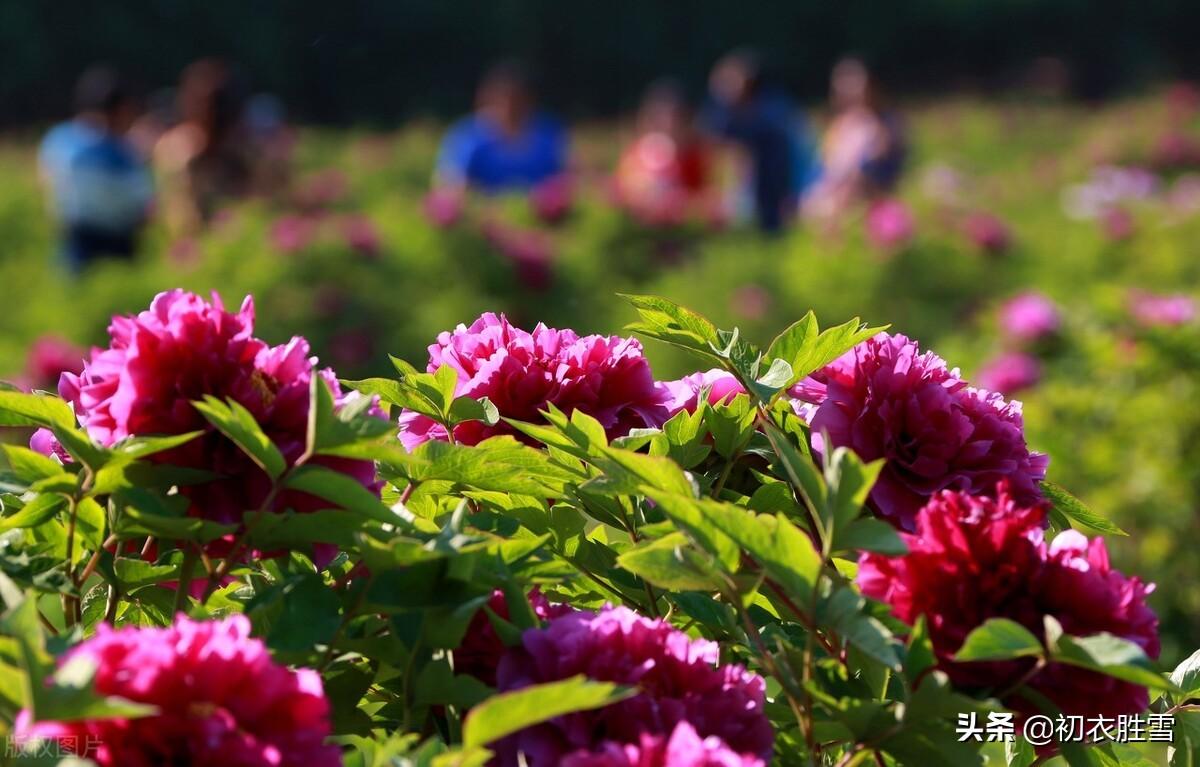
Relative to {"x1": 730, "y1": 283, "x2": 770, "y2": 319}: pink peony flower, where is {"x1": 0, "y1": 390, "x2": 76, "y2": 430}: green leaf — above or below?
below

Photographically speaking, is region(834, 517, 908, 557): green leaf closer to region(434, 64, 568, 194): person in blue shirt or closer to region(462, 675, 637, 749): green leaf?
region(462, 675, 637, 749): green leaf

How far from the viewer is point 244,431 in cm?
98

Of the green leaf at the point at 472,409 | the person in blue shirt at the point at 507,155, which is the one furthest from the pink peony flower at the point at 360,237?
the green leaf at the point at 472,409

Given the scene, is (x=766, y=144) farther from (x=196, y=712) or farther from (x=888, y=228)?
(x=196, y=712)

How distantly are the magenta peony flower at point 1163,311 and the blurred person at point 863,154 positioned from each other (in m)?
4.41

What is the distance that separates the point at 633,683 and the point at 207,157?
7.20 metres

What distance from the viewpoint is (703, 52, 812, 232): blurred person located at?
8562mm

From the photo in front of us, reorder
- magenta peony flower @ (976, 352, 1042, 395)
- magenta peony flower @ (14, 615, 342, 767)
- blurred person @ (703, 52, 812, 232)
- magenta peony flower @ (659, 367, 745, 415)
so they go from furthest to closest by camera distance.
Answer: blurred person @ (703, 52, 812, 232) < magenta peony flower @ (976, 352, 1042, 395) < magenta peony flower @ (659, 367, 745, 415) < magenta peony flower @ (14, 615, 342, 767)

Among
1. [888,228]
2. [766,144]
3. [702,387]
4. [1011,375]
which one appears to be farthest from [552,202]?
[702,387]

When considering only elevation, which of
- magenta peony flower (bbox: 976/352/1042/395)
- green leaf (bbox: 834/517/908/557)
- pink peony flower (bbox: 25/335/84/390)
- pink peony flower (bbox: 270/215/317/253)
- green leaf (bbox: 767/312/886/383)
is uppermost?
pink peony flower (bbox: 270/215/317/253)

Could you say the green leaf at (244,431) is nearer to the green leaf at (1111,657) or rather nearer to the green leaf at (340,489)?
the green leaf at (340,489)

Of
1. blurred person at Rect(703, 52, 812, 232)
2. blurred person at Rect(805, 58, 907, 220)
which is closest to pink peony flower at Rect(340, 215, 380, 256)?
blurred person at Rect(703, 52, 812, 232)

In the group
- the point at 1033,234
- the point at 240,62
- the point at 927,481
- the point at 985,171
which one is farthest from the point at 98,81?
the point at 240,62

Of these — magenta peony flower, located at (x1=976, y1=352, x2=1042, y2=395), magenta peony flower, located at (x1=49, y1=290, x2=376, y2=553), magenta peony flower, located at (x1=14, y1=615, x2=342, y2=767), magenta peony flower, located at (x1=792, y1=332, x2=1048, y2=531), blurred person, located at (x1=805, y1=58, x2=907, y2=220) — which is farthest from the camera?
blurred person, located at (x1=805, y1=58, x2=907, y2=220)
